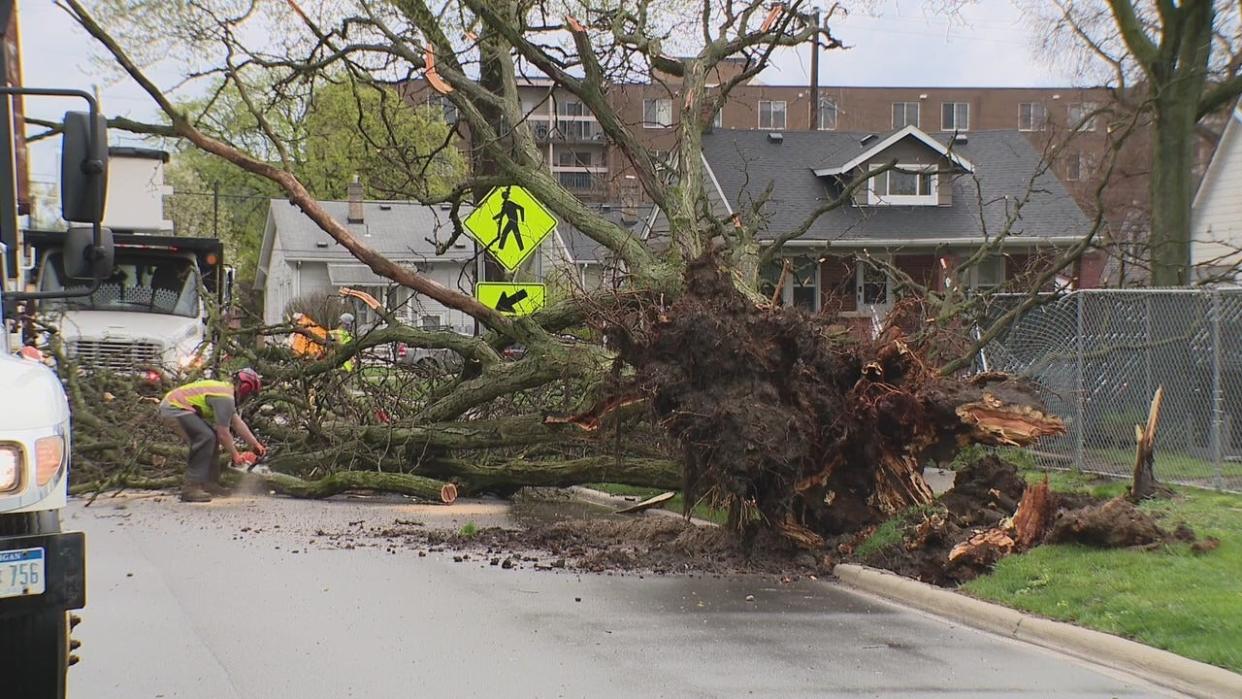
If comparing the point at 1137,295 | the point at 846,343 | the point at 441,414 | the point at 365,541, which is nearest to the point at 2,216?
the point at 365,541

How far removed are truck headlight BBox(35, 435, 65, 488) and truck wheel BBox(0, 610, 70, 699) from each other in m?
0.51

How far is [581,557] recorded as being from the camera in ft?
30.4

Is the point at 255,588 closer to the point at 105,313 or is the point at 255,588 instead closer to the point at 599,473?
the point at 599,473

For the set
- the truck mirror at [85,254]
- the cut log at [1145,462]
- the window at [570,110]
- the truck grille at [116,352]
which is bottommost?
the cut log at [1145,462]

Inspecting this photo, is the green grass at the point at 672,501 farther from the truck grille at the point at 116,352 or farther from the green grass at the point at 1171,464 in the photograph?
the truck grille at the point at 116,352

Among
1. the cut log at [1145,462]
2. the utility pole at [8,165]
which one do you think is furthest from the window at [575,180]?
the utility pole at [8,165]

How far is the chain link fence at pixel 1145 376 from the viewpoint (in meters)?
11.5

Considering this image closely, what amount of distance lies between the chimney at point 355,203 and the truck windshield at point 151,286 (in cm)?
3005

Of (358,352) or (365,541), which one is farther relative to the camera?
(358,352)

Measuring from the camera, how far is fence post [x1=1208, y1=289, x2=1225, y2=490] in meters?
11.0

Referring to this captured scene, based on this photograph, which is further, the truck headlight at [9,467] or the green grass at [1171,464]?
the green grass at [1171,464]

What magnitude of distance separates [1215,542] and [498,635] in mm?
4750

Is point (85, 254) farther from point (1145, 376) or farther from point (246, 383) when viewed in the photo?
point (1145, 376)

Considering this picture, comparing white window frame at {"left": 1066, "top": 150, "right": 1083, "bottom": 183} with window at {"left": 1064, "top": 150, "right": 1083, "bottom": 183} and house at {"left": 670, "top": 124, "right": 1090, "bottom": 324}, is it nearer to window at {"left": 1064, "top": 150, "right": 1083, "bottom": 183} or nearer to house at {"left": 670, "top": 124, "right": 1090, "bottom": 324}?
window at {"left": 1064, "top": 150, "right": 1083, "bottom": 183}
